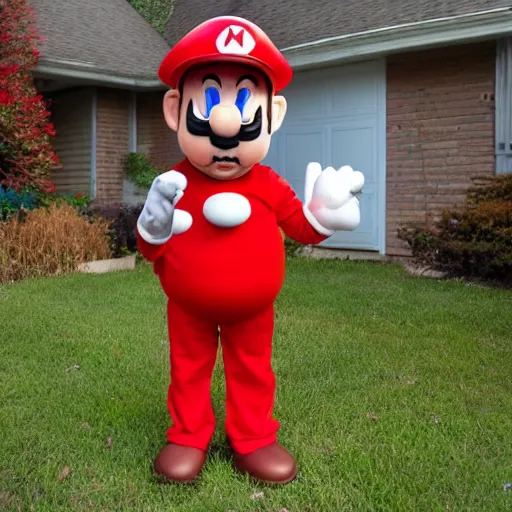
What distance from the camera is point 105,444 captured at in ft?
10.4

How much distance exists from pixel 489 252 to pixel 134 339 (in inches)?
163

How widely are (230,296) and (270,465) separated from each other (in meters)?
0.71

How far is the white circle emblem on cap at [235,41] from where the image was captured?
2510 mm

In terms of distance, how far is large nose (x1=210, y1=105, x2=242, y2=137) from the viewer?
2.47m

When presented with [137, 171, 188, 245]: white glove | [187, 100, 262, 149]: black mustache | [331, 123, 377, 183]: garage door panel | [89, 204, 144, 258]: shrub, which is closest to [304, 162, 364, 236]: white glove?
[187, 100, 262, 149]: black mustache

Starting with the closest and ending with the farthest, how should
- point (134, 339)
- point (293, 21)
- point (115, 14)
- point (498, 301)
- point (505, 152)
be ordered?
1. point (134, 339)
2. point (498, 301)
3. point (505, 152)
4. point (293, 21)
5. point (115, 14)

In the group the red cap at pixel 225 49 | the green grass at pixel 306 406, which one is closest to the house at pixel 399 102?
the green grass at pixel 306 406

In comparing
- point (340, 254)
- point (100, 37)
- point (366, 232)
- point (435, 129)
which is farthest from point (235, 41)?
point (100, 37)

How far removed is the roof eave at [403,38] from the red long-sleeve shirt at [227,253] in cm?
625

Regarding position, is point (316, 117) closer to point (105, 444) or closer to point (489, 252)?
point (489, 252)

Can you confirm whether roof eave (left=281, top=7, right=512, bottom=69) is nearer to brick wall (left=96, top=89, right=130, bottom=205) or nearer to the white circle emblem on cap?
brick wall (left=96, top=89, right=130, bottom=205)

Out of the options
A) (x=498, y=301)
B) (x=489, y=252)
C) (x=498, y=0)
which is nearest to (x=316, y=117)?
(x=498, y=0)

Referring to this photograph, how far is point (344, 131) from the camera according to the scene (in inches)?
396

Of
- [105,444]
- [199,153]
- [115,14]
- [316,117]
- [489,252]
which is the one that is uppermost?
[115,14]
